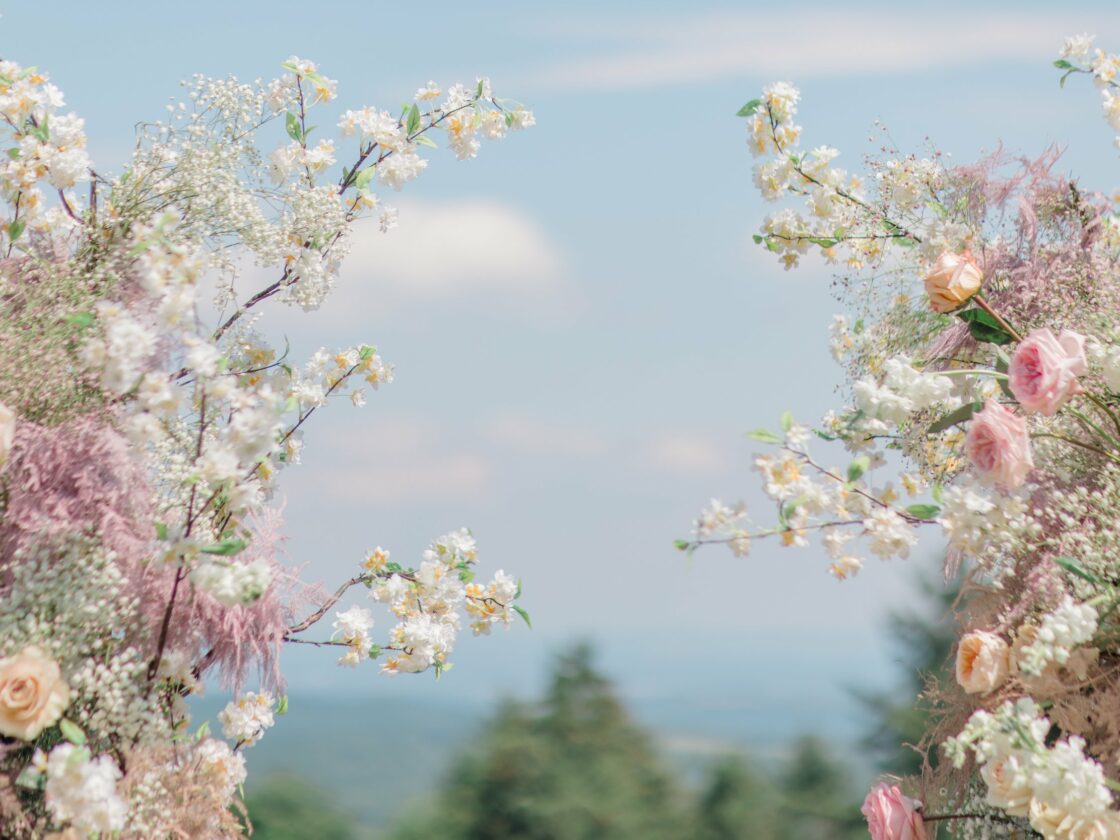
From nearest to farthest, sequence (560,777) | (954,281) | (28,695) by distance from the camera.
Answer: (28,695)
(954,281)
(560,777)

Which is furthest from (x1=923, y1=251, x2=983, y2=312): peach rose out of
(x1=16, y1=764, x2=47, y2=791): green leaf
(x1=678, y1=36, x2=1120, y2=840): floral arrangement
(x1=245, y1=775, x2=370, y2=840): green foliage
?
(x1=245, y1=775, x2=370, y2=840): green foliage

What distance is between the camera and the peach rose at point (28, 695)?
4.93 ft

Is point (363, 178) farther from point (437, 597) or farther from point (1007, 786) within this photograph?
point (1007, 786)

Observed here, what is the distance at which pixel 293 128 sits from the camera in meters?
2.36

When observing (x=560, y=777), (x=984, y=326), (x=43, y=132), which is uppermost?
(x=43, y=132)

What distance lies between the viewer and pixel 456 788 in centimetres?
506

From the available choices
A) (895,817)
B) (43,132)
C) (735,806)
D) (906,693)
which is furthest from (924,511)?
(906,693)

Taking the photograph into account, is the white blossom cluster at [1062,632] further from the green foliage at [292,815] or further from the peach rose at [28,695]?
the green foliage at [292,815]

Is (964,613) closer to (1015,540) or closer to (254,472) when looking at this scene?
(1015,540)

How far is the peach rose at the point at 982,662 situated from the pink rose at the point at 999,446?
239 millimetres

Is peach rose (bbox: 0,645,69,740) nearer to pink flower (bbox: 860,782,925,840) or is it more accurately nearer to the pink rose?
pink flower (bbox: 860,782,925,840)

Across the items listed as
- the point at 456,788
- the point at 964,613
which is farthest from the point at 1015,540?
the point at 456,788

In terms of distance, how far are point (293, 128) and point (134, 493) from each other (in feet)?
3.37

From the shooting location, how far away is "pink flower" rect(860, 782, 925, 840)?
1.77 metres
